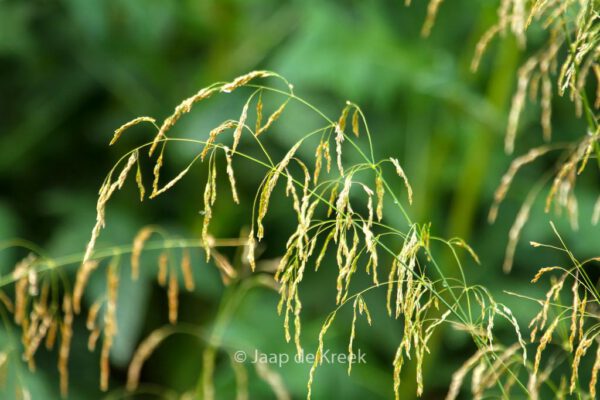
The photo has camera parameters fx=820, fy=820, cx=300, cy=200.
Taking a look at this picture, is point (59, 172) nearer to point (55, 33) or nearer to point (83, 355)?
point (55, 33)

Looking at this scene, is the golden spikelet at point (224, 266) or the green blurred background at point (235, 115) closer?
the golden spikelet at point (224, 266)

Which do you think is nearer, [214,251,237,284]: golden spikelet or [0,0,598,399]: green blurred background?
[214,251,237,284]: golden spikelet

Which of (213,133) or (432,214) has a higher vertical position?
(213,133)

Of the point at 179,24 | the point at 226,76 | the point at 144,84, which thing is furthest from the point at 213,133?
the point at 179,24

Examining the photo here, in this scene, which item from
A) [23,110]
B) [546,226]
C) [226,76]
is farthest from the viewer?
[23,110]

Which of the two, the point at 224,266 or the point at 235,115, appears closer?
the point at 224,266

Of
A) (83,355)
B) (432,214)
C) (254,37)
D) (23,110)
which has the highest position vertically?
(254,37)

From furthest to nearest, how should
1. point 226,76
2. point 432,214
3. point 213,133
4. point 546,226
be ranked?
1. point 226,76
2. point 432,214
3. point 546,226
4. point 213,133

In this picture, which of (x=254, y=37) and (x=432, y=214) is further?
A: (x=254, y=37)
